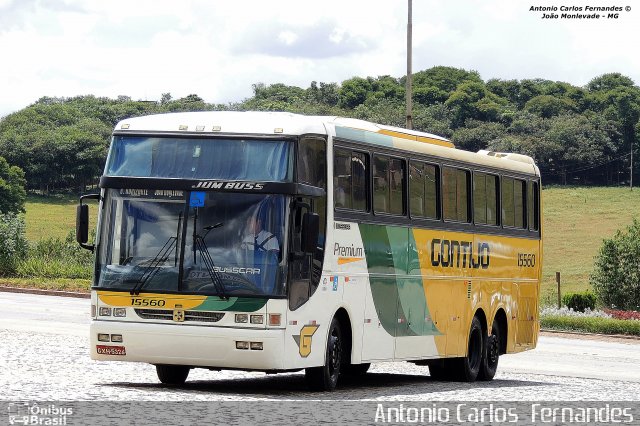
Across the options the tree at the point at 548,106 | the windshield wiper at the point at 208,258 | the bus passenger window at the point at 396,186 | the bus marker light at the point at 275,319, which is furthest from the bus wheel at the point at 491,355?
the tree at the point at 548,106

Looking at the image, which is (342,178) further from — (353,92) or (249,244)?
(353,92)

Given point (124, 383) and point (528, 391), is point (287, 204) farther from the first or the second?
→ point (528, 391)

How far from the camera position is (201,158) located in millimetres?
16594

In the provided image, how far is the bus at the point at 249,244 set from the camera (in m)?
15.9

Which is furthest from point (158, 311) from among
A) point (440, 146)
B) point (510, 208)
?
point (510, 208)

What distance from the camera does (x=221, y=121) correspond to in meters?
16.9

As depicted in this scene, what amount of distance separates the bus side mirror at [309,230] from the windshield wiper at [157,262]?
60.3 inches

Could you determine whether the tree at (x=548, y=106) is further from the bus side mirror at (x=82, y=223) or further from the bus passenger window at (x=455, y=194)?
the bus side mirror at (x=82, y=223)

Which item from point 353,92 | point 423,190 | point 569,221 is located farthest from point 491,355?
point 353,92

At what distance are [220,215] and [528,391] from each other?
5232 millimetres

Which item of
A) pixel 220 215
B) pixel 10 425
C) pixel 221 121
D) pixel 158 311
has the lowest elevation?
pixel 10 425

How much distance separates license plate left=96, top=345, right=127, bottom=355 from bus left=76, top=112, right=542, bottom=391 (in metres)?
0.01

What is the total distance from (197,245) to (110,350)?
1649 millimetres

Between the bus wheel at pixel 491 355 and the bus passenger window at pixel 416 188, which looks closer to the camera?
the bus passenger window at pixel 416 188
